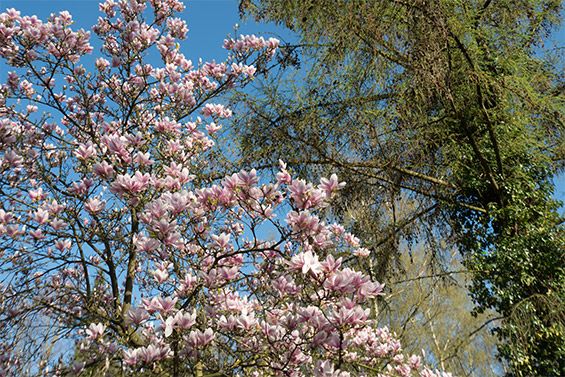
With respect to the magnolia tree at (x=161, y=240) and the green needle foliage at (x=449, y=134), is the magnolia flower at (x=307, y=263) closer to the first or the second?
the magnolia tree at (x=161, y=240)

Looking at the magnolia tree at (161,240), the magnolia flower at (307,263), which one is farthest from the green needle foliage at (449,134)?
the magnolia flower at (307,263)

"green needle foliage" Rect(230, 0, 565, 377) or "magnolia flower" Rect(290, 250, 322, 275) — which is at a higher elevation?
"green needle foliage" Rect(230, 0, 565, 377)

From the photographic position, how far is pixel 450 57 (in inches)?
126

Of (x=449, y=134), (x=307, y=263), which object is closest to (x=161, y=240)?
(x=307, y=263)

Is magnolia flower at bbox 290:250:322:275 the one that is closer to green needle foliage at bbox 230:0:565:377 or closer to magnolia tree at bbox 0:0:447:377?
magnolia tree at bbox 0:0:447:377

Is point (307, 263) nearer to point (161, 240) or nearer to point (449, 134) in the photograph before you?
point (161, 240)

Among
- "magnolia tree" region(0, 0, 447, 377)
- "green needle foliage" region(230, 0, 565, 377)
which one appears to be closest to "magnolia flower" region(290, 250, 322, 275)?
"magnolia tree" region(0, 0, 447, 377)

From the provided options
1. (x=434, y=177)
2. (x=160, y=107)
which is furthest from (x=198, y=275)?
(x=434, y=177)

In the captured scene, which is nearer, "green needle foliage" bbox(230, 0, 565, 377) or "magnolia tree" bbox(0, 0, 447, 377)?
"magnolia tree" bbox(0, 0, 447, 377)

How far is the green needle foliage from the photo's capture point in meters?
3.10

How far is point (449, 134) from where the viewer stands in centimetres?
374

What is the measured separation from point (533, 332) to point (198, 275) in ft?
8.79

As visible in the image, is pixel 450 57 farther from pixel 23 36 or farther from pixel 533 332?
pixel 23 36

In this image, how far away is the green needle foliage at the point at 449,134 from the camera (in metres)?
3.10
